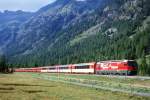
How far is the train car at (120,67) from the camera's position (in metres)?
90.6

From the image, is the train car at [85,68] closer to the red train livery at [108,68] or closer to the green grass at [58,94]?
the red train livery at [108,68]

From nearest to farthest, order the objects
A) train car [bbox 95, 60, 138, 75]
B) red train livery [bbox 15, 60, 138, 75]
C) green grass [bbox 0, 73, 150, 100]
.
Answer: green grass [bbox 0, 73, 150, 100] → train car [bbox 95, 60, 138, 75] → red train livery [bbox 15, 60, 138, 75]

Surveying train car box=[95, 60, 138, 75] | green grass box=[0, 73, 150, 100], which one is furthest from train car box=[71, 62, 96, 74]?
green grass box=[0, 73, 150, 100]

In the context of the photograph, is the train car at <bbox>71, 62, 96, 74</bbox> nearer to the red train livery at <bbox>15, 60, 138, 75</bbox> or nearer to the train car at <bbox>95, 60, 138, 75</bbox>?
the red train livery at <bbox>15, 60, 138, 75</bbox>

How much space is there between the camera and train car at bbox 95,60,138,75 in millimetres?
90562

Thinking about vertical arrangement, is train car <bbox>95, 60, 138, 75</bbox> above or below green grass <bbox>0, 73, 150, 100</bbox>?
above

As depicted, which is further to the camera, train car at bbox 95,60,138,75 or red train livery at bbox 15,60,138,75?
red train livery at bbox 15,60,138,75

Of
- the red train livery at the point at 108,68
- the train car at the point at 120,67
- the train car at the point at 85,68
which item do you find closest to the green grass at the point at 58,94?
the train car at the point at 120,67

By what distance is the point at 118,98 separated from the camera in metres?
40.9

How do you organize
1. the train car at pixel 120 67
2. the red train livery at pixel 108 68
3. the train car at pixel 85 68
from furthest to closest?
the train car at pixel 85 68
the red train livery at pixel 108 68
the train car at pixel 120 67

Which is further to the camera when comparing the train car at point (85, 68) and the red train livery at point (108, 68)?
the train car at point (85, 68)

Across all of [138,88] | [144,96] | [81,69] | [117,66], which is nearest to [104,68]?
[117,66]

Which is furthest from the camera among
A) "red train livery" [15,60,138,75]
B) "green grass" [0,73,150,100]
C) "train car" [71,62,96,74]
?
"train car" [71,62,96,74]

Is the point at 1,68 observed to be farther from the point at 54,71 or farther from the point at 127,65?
the point at 127,65
